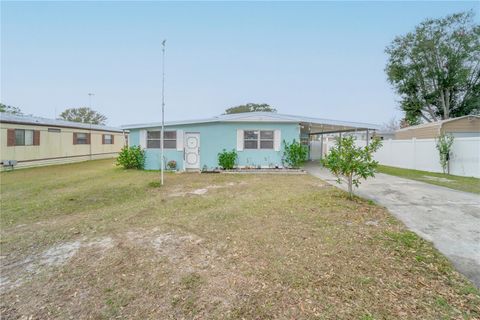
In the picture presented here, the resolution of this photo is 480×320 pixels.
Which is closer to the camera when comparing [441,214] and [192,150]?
[441,214]

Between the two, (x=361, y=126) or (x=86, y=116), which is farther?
(x=86, y=116)

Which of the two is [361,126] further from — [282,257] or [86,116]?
Answer: [86,116]

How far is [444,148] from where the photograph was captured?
10.4 meters

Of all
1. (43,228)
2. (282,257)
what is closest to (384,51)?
(282,257)

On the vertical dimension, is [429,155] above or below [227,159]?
above

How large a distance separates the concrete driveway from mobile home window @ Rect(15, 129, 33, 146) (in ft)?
55.9

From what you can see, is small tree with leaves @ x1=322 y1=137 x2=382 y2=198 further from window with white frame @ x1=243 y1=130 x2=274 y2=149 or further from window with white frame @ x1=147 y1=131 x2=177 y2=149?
window with white frame @ x1=147 y1=131 x2=177 y2=149

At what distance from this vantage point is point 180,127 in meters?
12.1

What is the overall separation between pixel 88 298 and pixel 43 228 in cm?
298

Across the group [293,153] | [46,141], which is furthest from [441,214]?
[46,141]

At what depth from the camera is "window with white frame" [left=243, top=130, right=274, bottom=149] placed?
11.8 meters

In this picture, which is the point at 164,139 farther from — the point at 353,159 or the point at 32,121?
the point at 353,159

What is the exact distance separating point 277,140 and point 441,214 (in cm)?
757

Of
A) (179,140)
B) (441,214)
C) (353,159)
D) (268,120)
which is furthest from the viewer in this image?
(179,140)
